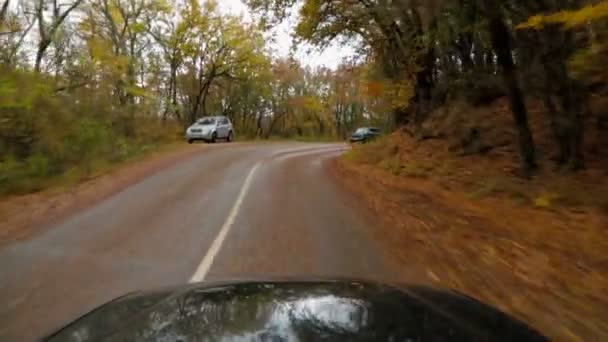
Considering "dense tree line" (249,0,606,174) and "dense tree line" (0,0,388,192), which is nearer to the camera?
"dense tree line" (249,0,606,174)

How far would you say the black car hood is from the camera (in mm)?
2652

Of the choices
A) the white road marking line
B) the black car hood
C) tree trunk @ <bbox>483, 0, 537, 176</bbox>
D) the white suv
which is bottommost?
the white road marking line

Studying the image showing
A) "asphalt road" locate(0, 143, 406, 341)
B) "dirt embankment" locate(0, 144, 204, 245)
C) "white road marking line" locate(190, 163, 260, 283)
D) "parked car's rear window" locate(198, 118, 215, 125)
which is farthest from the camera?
"parked car's rear window" locate(198, 118, 215, 125)

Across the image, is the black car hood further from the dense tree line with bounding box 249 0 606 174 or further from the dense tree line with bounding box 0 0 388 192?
the dense tree line with bounding box 0 0 388 192

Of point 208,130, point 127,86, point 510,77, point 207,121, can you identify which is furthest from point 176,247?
point 207,121

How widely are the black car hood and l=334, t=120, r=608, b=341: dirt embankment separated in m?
2.50

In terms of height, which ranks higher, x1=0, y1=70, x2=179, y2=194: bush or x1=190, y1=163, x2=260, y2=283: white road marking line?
x1=0, y1=70, x2=179, y2=194: bush

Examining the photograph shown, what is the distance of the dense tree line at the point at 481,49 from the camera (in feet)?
32.8

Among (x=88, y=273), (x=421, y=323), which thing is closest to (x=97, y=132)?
(x=88, y=273)

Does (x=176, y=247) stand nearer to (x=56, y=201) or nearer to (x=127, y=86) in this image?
(x=56, y=201)

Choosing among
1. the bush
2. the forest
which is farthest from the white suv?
the bush

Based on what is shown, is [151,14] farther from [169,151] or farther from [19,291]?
[19,291]

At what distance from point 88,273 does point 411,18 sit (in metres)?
14.7

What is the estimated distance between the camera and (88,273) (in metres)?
7.45
